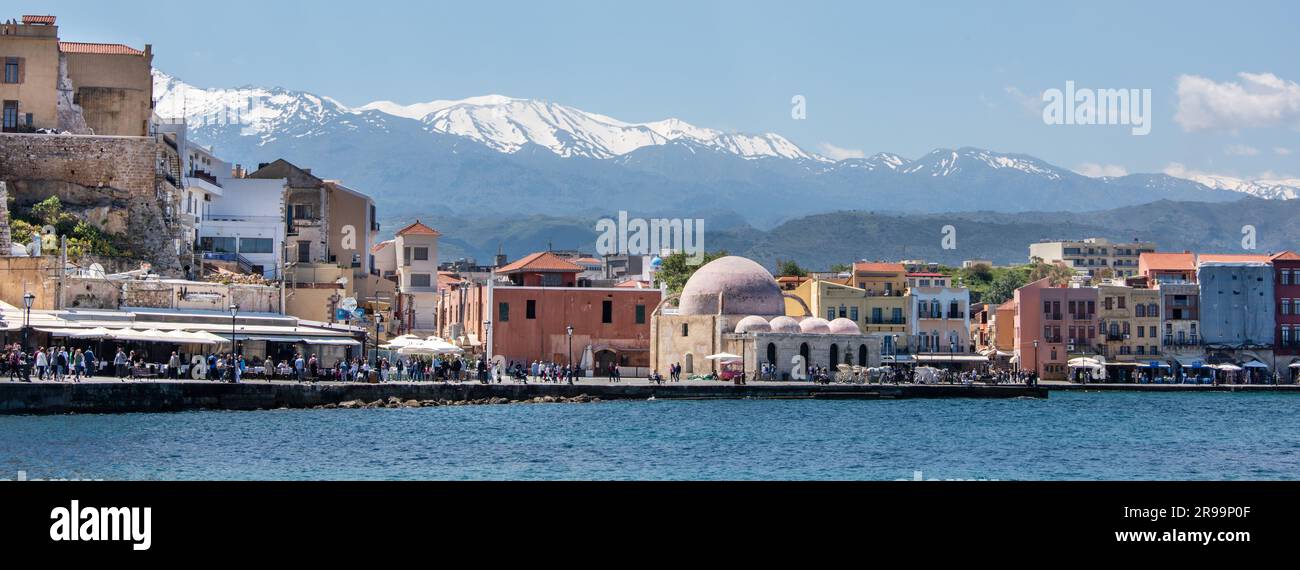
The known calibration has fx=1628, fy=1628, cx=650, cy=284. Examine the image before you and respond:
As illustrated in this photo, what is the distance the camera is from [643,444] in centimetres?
4038

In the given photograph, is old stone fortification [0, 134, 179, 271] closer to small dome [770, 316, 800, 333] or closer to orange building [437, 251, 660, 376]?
orange building [437, 251, 660, 376]

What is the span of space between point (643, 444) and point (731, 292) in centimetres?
2958

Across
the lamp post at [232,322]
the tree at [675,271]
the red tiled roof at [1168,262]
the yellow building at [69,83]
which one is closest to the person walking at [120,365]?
the lamp post at [232,322]

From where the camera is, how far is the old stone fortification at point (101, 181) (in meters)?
59.8

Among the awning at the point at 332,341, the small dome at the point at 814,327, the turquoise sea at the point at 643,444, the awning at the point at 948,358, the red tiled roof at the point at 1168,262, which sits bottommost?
the turquoise sea at the point at 643,444

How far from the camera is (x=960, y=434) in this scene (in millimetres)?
46531

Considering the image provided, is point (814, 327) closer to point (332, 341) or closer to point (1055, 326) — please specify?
point (332, 341)

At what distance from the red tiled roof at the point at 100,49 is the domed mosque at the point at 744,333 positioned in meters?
23.8

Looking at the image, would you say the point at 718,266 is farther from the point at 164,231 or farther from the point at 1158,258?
the point at 1158,258

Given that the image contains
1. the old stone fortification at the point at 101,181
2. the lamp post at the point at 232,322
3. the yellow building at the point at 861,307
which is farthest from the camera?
the yellow building at the point at 861,307

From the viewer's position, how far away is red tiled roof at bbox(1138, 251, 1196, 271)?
3570 inches

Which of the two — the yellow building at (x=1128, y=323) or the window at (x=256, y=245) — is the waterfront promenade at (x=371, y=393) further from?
the yellow building at (x=1128, y=323)

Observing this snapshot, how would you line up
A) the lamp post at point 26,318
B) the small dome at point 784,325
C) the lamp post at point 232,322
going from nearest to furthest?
the lamp post at point 26,318 → the lamp post at point 232,322 → the small dome at point 784,325

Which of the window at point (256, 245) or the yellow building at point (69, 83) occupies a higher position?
the yellow building at point (69, 83)
